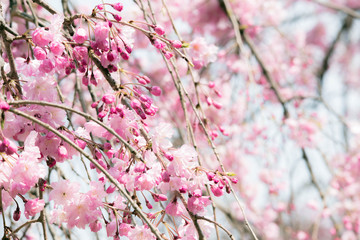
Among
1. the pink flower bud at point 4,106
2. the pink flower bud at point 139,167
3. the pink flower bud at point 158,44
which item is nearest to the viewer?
the pink flower bud at point 4,106

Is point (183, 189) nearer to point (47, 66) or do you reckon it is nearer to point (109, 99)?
point (109, 99)

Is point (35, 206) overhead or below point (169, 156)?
below

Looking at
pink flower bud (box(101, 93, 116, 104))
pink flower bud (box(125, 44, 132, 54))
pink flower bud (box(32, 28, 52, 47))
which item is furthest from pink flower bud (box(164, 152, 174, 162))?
pink flower bud (box(32, 28, 52, 47))

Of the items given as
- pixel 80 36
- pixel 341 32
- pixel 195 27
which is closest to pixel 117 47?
pixel 80 36

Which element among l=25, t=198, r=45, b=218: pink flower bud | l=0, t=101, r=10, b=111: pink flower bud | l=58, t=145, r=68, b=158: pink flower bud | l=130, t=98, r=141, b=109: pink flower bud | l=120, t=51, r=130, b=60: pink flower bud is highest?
l=120, t=51, r=130, b=60: pink flower bud

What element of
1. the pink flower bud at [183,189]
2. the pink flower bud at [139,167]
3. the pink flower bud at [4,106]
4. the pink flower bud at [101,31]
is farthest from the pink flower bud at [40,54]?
the pink flower bud at [183,189]

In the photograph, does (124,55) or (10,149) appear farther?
(124,55)

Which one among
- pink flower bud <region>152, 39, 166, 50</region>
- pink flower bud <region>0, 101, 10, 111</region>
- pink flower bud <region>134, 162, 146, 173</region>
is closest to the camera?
pink flower bud <region>0, 101, 10, 111</region>

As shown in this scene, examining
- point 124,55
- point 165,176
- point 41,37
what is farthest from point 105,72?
point 165,176

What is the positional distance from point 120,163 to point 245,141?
3262mm

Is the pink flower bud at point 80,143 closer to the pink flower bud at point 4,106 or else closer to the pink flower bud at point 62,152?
the pink flower bud at point 62,152

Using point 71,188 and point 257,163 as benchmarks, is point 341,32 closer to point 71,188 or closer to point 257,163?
point 257,163

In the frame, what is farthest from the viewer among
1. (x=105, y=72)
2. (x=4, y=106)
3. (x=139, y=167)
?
(x=105, y=72)

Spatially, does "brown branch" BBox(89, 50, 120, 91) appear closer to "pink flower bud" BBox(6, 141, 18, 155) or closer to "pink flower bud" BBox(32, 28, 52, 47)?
"pink flower bud" BBox(32, 28, 52, 47)
